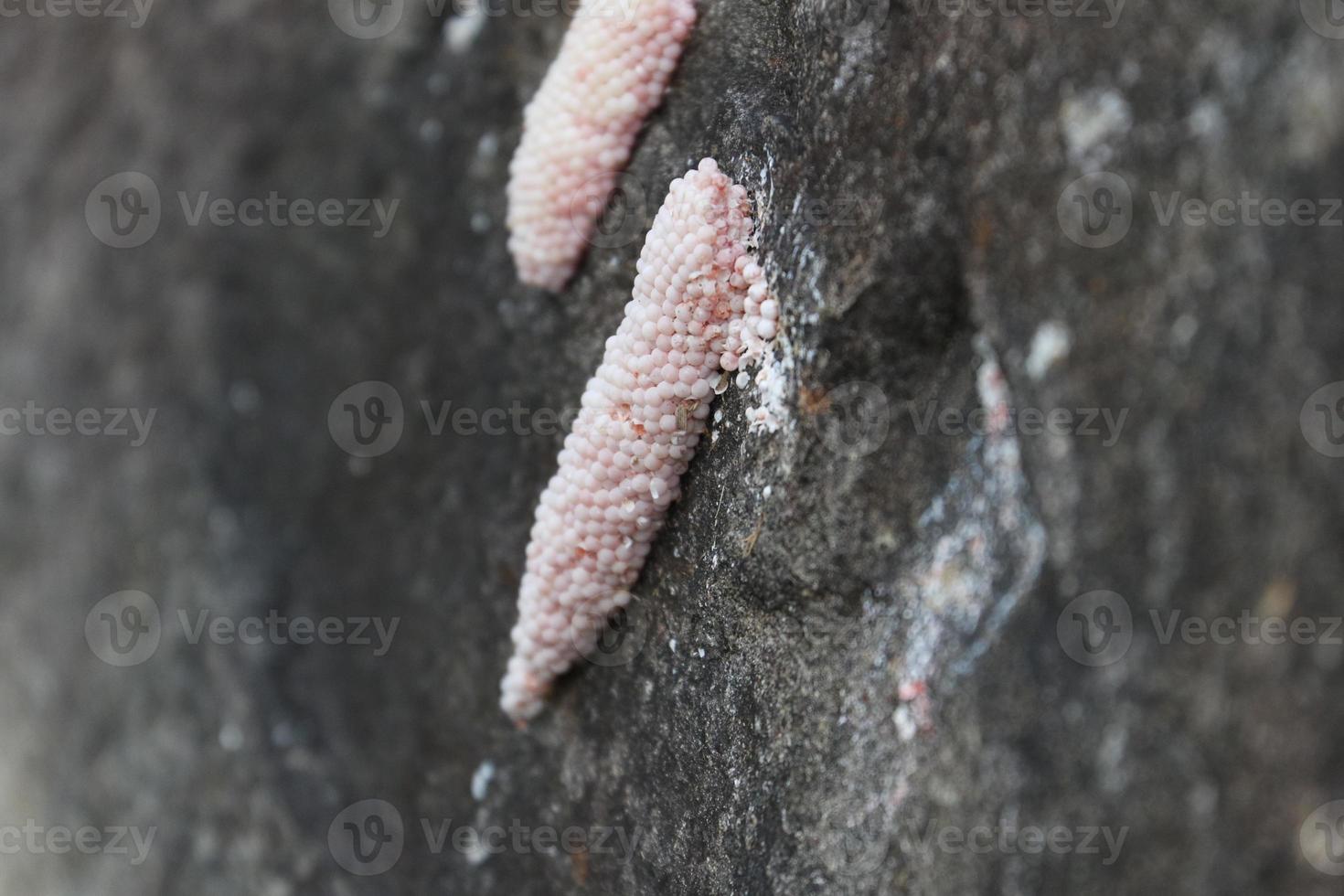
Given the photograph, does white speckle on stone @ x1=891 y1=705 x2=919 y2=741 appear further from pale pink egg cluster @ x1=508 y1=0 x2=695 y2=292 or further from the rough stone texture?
pale pink egg cluster @ x1=508 y1=0 x2=695 y2=292

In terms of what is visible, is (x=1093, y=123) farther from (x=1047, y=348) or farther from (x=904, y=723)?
(x=904, y=723)

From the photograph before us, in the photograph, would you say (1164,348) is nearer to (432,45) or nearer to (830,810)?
(830,810)

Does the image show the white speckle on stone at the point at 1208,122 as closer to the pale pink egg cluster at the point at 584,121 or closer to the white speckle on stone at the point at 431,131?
the pale pink egg cluster at the point at 584,121

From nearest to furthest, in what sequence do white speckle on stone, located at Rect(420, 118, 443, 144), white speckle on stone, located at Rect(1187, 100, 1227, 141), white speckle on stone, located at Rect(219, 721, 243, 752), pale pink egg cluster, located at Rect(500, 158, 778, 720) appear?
white speckle on stone, located at Rect(1187, 100, 1227, 141), pale pink egg cluster, located at Rect(500, 158, 778, 720), white speckle on stone, located at Rect(420, 118, 443, 144), white speckle on stone, located at Rect(219, 721, 243, 752)

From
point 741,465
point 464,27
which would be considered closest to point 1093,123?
point 741,465

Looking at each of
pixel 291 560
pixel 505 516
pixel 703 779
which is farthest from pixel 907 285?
pixel 291 560

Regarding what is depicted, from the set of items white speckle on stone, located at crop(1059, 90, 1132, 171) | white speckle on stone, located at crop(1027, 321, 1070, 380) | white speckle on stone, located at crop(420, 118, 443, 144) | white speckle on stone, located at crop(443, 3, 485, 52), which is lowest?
white speckle on stone, located at crop(420, 118, 443, 144)

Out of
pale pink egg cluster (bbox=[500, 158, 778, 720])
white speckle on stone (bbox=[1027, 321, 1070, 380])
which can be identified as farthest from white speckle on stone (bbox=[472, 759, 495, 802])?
white speckle on stone (bbox=[1027, 321, 1070, 380])
